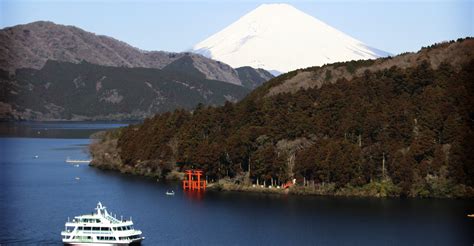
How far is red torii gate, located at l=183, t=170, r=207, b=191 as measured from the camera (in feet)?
389

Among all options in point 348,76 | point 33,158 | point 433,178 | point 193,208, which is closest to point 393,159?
point 433,178

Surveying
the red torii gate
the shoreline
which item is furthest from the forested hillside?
the red torii gate

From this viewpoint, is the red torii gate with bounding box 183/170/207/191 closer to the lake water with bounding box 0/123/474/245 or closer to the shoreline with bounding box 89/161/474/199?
the shoreline with bounding box 89/161/474/199

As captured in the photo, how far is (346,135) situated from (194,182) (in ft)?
72.7

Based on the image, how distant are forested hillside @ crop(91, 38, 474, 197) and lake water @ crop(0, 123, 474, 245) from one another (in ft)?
16.5

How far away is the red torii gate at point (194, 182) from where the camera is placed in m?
119

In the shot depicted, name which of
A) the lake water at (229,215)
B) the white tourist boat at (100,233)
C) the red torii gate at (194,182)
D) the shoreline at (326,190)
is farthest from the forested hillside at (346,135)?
the white tourist boat at (100,233)

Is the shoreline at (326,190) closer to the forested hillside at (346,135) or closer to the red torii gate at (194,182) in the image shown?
the forested hillside at (346,135)

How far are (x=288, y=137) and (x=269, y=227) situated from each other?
3716cm

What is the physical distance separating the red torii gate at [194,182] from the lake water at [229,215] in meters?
2.71

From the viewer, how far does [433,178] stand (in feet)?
356

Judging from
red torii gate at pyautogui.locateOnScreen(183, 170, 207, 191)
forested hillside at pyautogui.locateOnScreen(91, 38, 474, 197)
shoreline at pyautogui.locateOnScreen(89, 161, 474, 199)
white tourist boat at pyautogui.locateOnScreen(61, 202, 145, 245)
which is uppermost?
forested hillside at pyautogui.locateOnScreen(91, 38, 474, 197)

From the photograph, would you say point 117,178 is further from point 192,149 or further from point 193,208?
point 193,208

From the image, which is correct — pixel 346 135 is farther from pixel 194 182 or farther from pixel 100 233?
pixel 100 233
